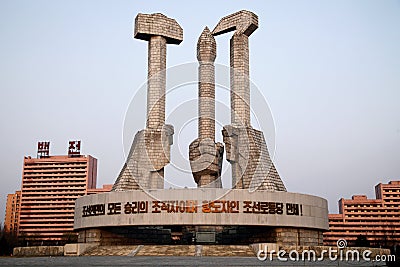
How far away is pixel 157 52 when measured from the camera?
1505 inches

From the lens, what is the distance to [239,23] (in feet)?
127

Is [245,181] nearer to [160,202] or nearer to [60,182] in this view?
[160,202]

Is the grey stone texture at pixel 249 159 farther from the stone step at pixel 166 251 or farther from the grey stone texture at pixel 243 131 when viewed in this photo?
the stone step at pixel 166 251

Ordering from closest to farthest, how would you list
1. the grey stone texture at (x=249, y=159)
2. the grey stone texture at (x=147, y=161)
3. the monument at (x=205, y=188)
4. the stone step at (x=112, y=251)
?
the stone step at (x=112, y=251), the monument at (x=205, y=188), the grey stone texture at (x=249, y=159), the grey stone texture at (x=147, y=161)

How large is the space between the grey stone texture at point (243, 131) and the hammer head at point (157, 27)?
317 cm

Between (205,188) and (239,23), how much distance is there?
49.7 ft

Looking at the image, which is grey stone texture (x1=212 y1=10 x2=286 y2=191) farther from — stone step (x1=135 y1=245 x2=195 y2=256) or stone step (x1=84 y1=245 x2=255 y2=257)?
stone step (x1=135 y1=245 x2=195 y2=256)

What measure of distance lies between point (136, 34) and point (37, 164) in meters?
68.9

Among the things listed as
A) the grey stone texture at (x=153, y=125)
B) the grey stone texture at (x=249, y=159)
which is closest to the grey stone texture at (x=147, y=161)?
the grey stone texture at (x=153, y=125)

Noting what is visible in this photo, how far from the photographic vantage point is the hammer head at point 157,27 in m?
38.2

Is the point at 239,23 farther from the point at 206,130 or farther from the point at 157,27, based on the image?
the point at 206,130

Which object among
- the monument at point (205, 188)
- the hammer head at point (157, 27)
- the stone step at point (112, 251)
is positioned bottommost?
the stone step at point (112, 251)

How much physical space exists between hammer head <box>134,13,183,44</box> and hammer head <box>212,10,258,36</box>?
3.16 meters

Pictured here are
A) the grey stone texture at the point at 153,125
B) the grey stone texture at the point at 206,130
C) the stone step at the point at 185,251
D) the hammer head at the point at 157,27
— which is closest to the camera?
the stone step at the point at 185,251
